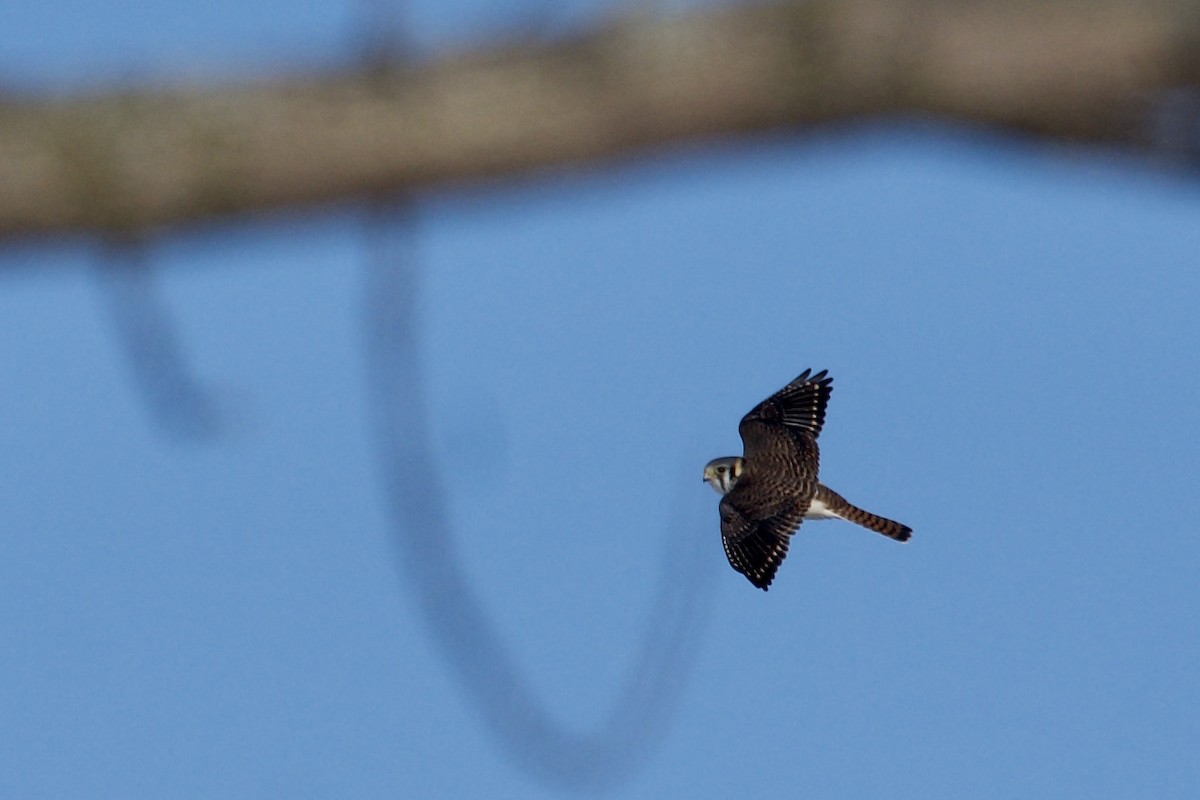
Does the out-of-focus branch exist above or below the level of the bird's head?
below

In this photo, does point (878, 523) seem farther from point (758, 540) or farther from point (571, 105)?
point (571, 105)

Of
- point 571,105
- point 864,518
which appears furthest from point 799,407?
point 571,105

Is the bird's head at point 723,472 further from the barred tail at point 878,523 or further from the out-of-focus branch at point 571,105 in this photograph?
the out-of-focus branch at point 571,105

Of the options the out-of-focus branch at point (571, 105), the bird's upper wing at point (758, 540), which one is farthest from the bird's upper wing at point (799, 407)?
the out-of-focus branch at point (571, 105)

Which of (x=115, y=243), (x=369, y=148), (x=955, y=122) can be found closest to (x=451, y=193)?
(x=369, y=148)

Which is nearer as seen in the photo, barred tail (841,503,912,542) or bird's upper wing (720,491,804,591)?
bird's upper wing (720,491,804,591)

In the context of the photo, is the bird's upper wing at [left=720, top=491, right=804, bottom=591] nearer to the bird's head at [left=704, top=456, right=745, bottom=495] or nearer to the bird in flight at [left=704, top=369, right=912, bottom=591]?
the bird in flight at [left=704, top=369, right=912, bottom=591]

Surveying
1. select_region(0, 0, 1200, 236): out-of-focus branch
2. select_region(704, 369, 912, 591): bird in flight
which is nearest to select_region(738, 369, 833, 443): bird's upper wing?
select_region(704, 369, 912, 591): bird in flight

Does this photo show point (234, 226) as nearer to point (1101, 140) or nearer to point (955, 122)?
point (955, 122)
